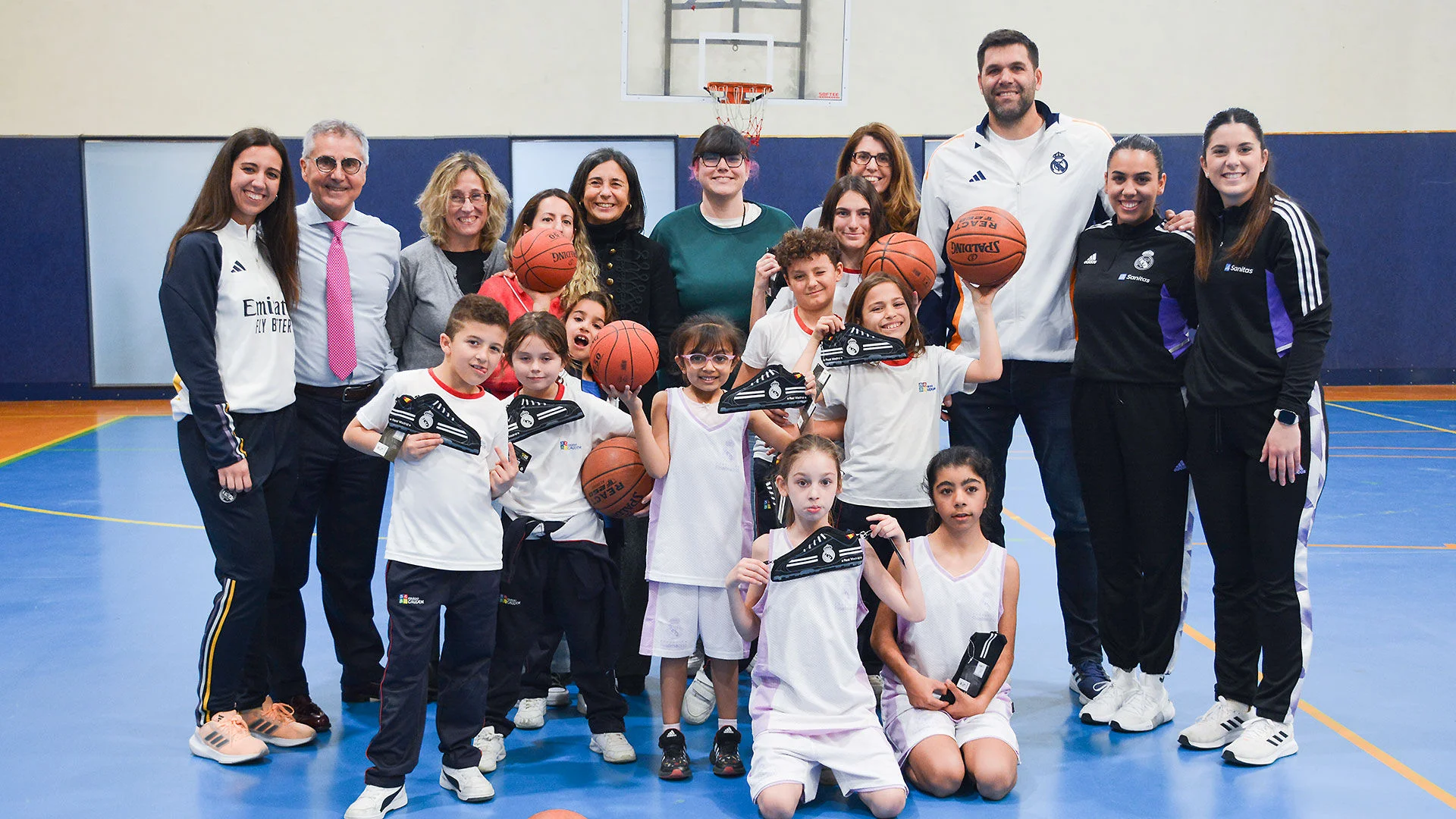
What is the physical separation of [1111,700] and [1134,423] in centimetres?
105

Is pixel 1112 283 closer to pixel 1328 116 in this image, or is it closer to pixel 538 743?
pixel 538 743

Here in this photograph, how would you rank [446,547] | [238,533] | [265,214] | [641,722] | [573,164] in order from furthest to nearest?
[573,164] → [641,722] → [265,214] → [238,533] → [446,547]

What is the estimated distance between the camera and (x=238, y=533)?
3.67m

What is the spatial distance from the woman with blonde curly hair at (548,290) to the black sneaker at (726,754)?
4.62 feet

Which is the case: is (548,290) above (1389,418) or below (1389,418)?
above

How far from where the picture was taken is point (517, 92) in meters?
12.8

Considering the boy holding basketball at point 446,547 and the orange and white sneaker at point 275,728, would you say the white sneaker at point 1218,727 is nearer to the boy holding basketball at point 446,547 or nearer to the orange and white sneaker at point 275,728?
the boy holding basketball at point 446,547

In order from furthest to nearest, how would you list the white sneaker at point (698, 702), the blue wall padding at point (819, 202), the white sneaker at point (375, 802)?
1. the blue wall padding at point (819, 202)
2. the white sneaker at point (698, 702)
3. the white sneaker at point (375, 802)

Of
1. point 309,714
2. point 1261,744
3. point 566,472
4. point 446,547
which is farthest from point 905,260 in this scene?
point 309,714

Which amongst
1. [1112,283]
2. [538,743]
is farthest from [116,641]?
[1112,283]

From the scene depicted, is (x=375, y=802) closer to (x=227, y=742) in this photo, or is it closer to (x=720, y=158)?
(x=227, y=742)

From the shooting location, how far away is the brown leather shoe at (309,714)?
405 cm

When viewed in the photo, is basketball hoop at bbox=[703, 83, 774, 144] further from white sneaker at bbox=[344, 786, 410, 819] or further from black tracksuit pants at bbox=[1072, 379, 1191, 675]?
white sneaker at bbox=[344, 786, 410, 819]


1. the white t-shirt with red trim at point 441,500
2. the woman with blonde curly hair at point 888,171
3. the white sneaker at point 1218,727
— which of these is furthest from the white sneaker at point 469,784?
the woman with blonde curly hair at point 888,171
